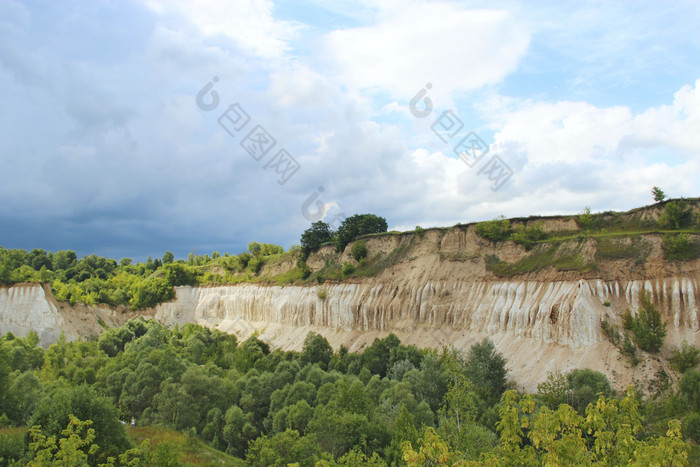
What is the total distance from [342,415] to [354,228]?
46.9 metres

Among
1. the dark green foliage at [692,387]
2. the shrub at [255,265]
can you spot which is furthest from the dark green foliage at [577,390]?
the shrub at [255,265]

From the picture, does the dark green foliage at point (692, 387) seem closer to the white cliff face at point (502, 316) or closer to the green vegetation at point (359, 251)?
the white cliff face at point (502, 316)

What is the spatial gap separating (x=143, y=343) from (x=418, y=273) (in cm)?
3192

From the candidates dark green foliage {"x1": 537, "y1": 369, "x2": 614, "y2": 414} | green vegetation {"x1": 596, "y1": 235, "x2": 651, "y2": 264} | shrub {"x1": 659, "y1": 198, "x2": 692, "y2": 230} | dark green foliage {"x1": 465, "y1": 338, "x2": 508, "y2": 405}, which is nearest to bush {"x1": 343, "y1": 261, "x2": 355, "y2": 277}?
dark green foliage {"x1": 465, "y1": 338, "x2": 508, "y2": 405}

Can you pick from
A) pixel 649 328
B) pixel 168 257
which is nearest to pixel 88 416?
pixel 649 328

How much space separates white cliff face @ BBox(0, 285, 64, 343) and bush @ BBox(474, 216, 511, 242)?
64.8 m

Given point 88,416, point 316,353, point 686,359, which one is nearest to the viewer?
point 88,416

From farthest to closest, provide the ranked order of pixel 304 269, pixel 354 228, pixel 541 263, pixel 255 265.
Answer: pixel 255 265
pixel 304 269
pixel 354 228
pixel 541 263

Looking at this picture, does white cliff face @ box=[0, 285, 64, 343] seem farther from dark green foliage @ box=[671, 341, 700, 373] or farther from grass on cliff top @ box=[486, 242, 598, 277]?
dark green foliage @ box=[671, 341, 700, 373]

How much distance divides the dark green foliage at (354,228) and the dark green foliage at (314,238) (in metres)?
4.79

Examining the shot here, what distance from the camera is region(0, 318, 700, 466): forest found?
9.77 metres

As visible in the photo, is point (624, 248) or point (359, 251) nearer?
point (624, 248)

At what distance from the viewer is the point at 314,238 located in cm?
7506

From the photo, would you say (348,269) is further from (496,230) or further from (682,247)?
(682,247)
